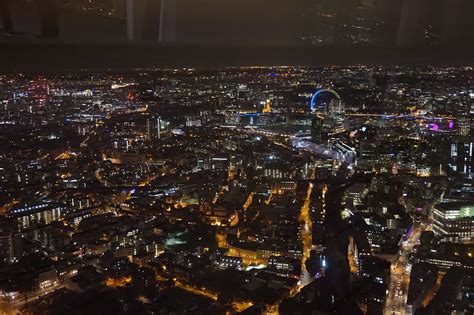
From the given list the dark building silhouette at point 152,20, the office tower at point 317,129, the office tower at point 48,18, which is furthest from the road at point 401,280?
the office tower at point 317,129

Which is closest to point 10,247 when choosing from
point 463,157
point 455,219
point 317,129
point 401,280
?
point 401,280

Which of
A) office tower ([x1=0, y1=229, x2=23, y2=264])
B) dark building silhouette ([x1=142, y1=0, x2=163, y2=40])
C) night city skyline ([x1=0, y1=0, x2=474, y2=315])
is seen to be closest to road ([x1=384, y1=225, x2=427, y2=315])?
night city skyline ([x1=0, y1=0, x2=474, y2=315])

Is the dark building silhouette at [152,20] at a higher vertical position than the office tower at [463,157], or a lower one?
higher

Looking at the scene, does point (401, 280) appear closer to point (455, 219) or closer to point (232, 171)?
point (455, 219)

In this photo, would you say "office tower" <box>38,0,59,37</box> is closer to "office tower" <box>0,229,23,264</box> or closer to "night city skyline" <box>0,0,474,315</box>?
"night city skyline" <box>0,0,474,315</box>

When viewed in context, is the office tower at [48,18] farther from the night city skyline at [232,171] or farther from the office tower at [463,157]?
the office tower at [463,157]

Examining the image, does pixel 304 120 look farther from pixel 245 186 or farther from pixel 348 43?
pixel 348 43

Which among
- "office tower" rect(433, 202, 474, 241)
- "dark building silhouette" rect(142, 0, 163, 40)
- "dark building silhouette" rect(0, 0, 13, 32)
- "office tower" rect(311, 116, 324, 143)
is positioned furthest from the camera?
"office tower" rect(311, 116, 324, 143)

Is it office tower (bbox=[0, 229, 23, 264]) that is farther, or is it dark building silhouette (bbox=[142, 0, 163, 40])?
office tower (bbox=[0, 229, 23, 264])
